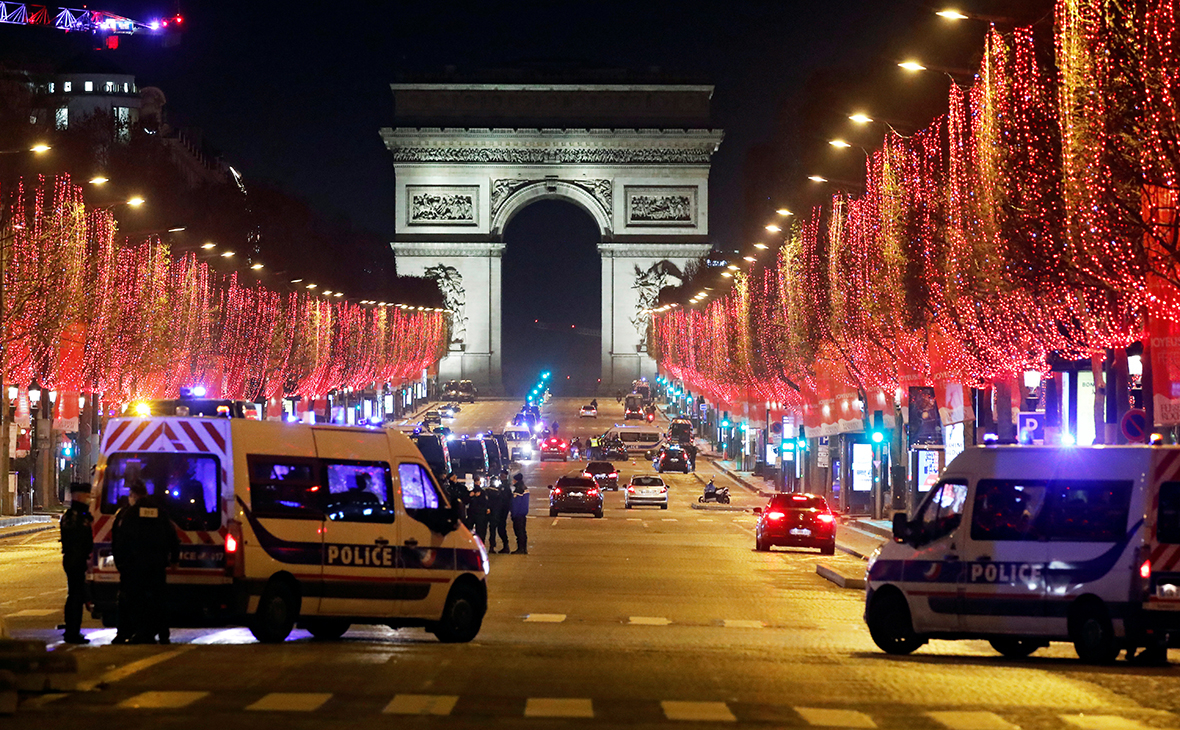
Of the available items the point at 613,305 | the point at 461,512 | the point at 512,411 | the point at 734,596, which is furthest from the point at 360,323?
the point at 461,512

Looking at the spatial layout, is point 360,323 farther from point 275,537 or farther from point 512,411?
point 275,537

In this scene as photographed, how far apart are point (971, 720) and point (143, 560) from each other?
7892mm

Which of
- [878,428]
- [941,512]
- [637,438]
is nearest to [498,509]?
[878,428]

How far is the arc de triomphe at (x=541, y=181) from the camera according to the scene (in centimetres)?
15012

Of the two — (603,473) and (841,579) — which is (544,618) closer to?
(841,579)

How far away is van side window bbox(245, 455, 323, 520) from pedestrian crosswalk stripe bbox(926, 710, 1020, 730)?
726cm

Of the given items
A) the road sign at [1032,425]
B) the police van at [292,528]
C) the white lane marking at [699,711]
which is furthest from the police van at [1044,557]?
the road sign at [1032,425]

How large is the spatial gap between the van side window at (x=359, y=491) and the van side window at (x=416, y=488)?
210 mm

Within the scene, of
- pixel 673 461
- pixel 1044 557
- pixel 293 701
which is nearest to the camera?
pixel 293 701

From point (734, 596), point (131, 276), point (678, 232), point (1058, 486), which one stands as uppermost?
point (678, 232)

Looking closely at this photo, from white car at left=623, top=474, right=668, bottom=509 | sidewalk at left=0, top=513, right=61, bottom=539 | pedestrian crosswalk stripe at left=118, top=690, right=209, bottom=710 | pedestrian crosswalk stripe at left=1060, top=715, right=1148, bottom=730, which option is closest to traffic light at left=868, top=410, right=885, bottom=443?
white car at left=623, top=474, right=668, bottom=509

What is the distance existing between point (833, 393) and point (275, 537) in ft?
128

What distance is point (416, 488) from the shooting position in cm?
2008

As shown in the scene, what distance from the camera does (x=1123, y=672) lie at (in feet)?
57.1
